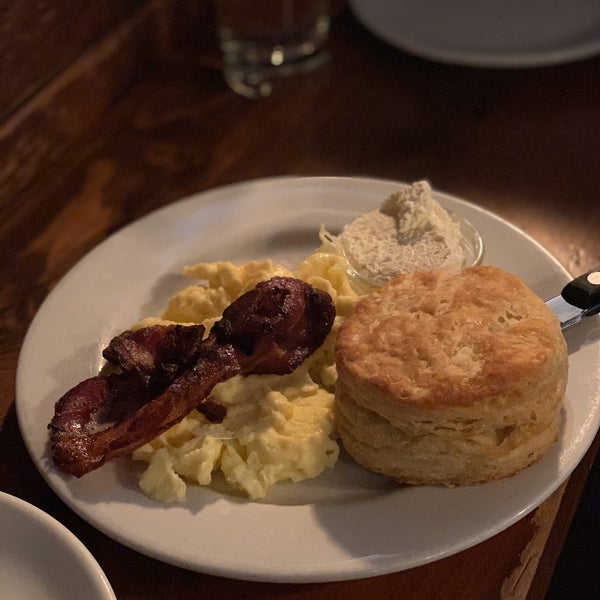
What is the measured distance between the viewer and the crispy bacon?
3.62ft

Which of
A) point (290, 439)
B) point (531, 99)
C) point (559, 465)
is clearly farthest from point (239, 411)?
point (531, 99)

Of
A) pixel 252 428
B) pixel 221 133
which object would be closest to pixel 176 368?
pixel 252 428

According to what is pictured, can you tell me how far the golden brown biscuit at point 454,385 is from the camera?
1009mm

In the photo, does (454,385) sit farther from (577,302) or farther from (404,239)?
(404,239)

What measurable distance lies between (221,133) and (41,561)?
1310 mm

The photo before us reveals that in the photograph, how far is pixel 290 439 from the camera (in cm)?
112

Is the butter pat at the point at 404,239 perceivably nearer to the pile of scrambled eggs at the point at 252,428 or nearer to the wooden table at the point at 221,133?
the pile of scrambled eggs at the point at 252,428

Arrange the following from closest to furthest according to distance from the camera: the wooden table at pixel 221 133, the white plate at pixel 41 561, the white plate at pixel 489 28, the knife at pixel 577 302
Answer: the white plate at pixel 41 561, the knife at pixel 577 302, the wooden table at pixel 221 133, the white plate at pixel 489 28

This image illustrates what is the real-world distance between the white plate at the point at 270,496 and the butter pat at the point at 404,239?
0.32 ft

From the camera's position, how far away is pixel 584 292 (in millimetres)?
1273

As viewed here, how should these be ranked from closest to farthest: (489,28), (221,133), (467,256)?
(467,256) → (221,133) → (489,28)

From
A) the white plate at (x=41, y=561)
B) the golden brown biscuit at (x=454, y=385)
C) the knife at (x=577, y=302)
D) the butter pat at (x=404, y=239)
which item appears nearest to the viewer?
the white plate at (x=41, y=561)

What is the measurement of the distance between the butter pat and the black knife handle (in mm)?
189

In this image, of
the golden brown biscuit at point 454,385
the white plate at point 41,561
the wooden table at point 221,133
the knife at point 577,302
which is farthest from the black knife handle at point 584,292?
the white plate at point 41,561
